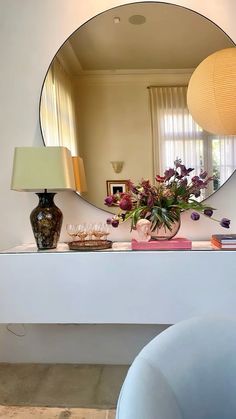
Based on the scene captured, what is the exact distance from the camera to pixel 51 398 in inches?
70.1

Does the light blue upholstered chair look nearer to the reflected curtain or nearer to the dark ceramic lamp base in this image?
the dark ceramic lamp base

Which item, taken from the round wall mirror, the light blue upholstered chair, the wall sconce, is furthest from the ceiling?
the light blue upholstered chair

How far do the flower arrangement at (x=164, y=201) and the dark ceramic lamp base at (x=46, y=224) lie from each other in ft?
1.02

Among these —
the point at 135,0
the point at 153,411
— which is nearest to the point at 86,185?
the point at 135,0

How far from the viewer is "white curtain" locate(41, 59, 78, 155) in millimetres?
2043

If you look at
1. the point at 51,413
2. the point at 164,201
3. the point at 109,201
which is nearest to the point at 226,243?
the point at 164,201

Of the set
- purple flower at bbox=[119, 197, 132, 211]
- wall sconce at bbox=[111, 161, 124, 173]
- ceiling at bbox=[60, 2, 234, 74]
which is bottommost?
purple flower at bbox=[119, 197, 132, 211]

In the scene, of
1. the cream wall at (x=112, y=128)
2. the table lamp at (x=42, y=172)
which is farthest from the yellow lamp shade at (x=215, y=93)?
the table lamp at (x=42, y=172)

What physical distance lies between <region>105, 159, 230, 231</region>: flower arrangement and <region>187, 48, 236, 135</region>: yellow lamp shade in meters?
0.31

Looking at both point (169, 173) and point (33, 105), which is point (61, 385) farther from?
point (33, 105)

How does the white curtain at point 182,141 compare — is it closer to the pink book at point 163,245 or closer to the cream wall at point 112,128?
the cream wall at point 112,128

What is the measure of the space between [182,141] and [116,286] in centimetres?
98

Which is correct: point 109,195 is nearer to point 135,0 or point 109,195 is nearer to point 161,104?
point 161,104

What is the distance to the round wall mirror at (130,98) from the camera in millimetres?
1989
